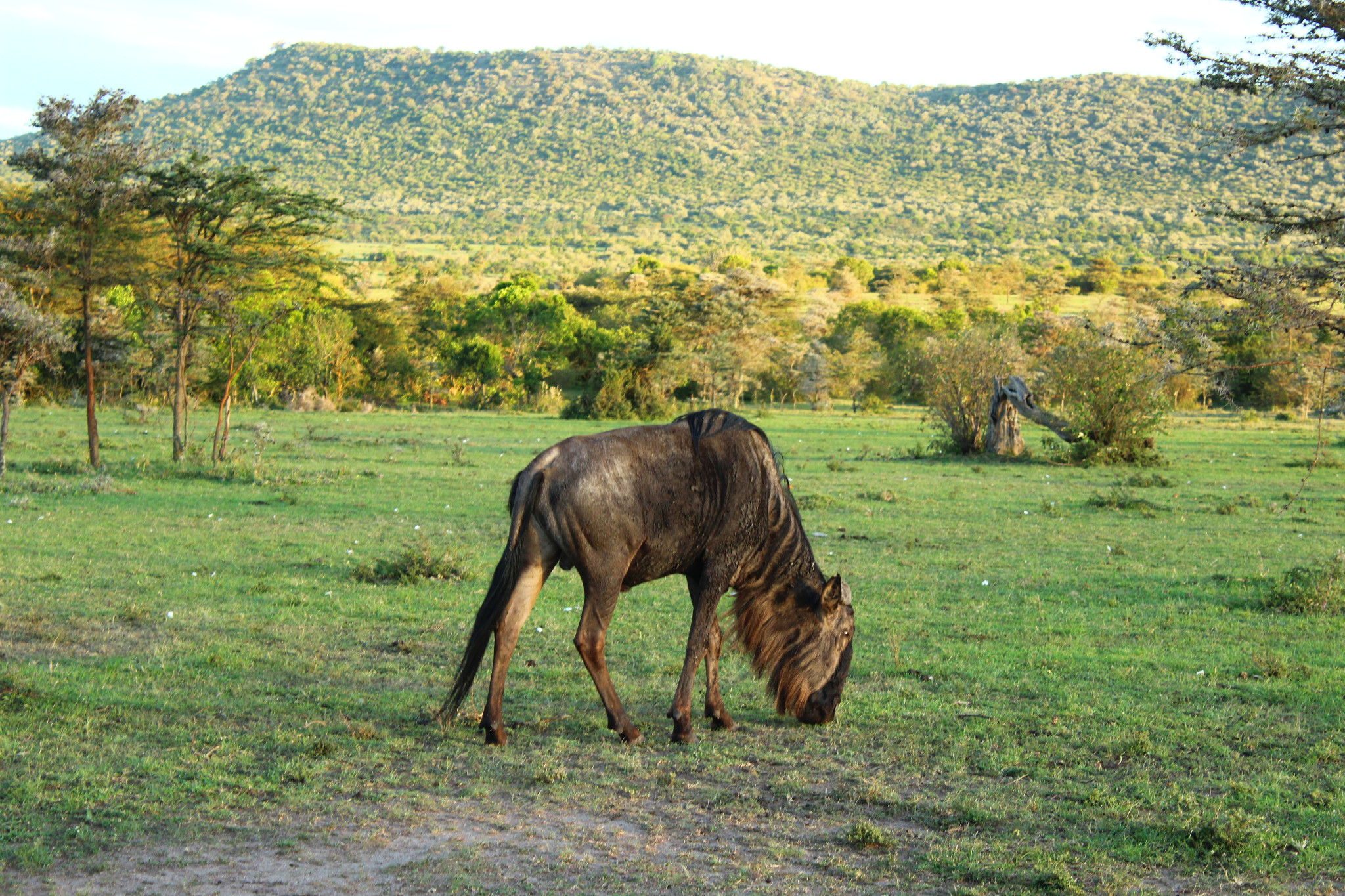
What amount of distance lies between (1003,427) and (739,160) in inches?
5842

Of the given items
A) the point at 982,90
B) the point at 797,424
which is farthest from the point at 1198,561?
the point at 982,90

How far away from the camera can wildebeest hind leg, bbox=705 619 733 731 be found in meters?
6.36

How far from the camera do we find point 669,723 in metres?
6.49

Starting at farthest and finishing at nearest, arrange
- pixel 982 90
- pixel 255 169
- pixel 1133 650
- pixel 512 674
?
pixel 982 90, pixel 255 169, pixel 1133 650, pixel 512 674

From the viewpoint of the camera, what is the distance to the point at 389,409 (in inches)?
1725

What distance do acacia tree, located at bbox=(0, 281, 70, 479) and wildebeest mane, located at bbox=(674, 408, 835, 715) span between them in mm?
14256

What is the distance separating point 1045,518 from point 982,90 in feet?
598

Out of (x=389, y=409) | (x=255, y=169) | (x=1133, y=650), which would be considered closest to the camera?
(x=1133, y=650)

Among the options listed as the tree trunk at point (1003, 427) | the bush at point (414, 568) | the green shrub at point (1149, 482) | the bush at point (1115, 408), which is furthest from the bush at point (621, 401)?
the bush at point (414, 568)

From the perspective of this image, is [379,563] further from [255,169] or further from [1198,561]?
[255,169]

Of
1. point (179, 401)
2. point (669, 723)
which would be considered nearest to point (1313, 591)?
point (669, 723)

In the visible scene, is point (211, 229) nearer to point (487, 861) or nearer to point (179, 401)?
point (179, 401)

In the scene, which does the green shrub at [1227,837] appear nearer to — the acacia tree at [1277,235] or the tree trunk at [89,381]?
Answer: the acacia tree at [1277,235]

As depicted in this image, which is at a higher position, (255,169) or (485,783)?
(255,169)
